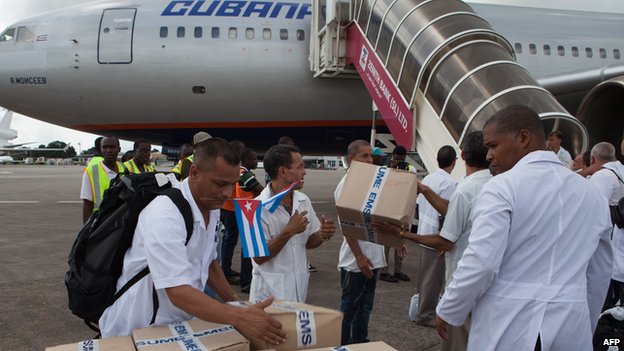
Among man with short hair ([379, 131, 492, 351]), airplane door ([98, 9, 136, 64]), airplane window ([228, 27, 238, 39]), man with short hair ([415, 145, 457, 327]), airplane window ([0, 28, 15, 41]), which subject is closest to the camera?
man with short hair ([379, 131, 492, 351])

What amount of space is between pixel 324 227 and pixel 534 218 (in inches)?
53.1

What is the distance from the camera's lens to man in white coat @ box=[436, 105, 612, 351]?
1822 millimetres

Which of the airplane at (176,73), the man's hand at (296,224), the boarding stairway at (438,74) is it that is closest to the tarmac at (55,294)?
the man's hand at (296,224)

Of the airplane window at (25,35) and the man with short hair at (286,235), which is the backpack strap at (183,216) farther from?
the airplane window at (25,35)

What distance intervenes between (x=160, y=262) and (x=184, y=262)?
8 centimetres

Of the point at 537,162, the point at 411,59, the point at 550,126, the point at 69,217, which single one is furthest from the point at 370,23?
the point at 69,217

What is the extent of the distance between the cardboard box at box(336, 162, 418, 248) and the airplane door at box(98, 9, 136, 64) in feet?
27.9

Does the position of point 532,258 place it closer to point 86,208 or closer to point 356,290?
point 356,290

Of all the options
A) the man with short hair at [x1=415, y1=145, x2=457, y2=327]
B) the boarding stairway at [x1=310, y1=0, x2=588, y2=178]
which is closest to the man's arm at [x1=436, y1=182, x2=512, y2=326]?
the man with short hair at [x1=415, y1=145, x2=457, y2=327]

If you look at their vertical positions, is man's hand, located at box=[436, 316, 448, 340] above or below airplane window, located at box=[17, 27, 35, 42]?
below

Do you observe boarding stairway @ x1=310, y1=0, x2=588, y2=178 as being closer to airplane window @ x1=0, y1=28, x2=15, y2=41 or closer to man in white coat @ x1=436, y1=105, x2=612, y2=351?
man in white coat @ x1=436, y1=105, x2=612, y2=351

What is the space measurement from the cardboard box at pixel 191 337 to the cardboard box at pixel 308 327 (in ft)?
0.42

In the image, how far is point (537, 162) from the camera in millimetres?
1933

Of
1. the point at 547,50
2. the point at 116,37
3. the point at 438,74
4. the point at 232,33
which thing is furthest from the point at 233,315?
the point at 547,50
